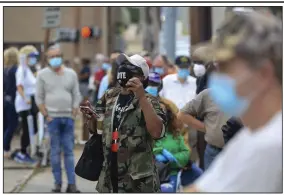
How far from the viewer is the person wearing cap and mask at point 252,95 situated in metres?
1.97

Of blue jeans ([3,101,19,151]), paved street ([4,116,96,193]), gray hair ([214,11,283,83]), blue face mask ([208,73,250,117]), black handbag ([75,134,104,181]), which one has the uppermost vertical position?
gray hair ([214,11,283,83])

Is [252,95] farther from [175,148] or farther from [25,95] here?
[25,95]

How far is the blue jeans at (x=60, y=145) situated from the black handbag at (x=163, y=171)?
1.90 m

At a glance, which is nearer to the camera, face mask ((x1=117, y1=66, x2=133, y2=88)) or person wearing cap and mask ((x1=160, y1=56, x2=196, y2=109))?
face mask ((x1=117, y1=66, x2=133, y2=88))

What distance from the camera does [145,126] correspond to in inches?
176

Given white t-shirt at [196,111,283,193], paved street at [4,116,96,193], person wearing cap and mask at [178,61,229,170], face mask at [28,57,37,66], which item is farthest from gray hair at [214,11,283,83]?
face mask at [28,57,37,66]

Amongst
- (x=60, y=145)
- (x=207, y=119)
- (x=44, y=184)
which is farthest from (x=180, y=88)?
(x=207, y=119)

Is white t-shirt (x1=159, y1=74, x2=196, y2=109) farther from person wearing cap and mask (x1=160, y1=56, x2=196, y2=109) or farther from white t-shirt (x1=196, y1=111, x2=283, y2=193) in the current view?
white t-shirt (x1=196, y1=111, x2=283, y2=193)

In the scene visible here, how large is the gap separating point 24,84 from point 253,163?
25.9 feet

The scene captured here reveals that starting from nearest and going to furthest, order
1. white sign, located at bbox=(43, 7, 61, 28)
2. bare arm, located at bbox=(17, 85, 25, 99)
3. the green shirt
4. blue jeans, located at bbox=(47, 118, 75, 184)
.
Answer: the green shirt → blue jeans, located at bbox=(47, 118, 75, 184) → bare arm, located at bbox=(17, 85, 25, 99) → white sign, located at bbox=(43, 7, 61, 28)

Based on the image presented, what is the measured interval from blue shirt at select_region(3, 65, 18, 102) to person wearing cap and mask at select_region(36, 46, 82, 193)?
6.16ft

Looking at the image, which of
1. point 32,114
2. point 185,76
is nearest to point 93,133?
point 185,76

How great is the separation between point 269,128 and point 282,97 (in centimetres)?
13

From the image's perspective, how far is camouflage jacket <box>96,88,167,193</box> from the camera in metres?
4.46
